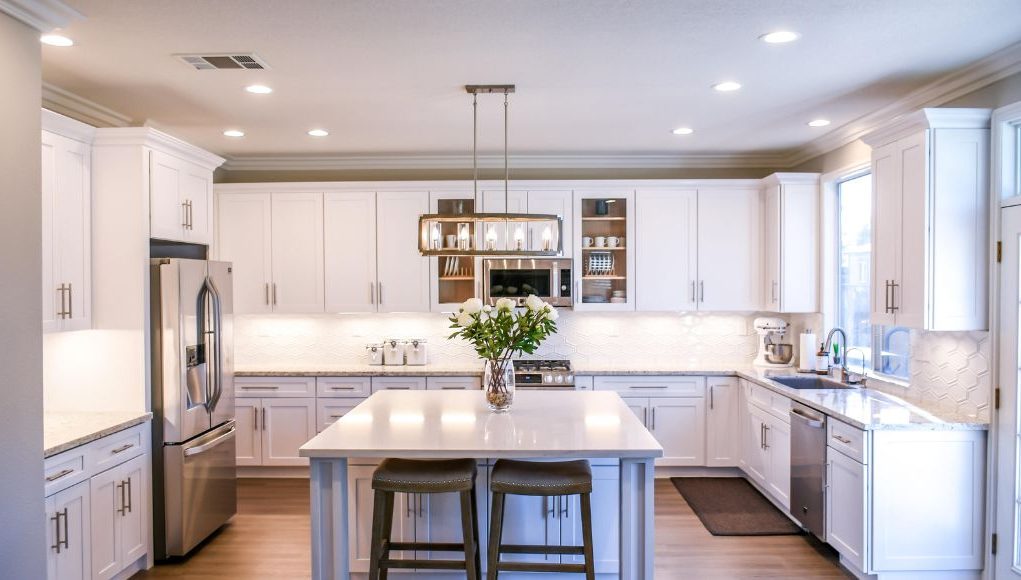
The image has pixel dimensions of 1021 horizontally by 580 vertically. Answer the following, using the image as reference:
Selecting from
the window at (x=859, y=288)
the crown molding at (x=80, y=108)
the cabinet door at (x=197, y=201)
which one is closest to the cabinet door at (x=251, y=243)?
the cabinet door at (x=197, y=201)

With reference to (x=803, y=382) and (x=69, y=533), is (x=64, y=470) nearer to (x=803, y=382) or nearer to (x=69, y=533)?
(x=69, y=533)

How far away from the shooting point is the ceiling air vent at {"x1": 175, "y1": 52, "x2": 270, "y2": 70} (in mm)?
3178

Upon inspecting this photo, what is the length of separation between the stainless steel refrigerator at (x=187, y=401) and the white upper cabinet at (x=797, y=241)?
4.17 metres

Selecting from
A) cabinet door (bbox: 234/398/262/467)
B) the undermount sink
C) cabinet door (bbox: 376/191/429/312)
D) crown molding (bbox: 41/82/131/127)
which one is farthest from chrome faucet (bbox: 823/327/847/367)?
crown molding (bbox: 41/82/131/127)

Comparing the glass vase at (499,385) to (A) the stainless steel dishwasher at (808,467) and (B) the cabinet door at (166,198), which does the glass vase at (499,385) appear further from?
(B) the cabinet door at (166,198)

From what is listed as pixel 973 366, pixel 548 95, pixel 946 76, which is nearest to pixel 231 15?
pixel 548 95

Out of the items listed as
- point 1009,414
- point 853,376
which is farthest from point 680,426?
point 1009,414

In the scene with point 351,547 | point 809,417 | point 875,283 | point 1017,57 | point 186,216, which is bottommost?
point 351,547

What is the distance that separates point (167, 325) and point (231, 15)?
1858 millimetres

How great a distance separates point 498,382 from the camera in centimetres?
334

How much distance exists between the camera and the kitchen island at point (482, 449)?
2672mm

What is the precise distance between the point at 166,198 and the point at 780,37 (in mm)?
3438

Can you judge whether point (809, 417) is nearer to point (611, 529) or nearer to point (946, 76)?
point (611, 529)

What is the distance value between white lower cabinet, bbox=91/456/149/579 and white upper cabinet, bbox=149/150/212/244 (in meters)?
1.33
